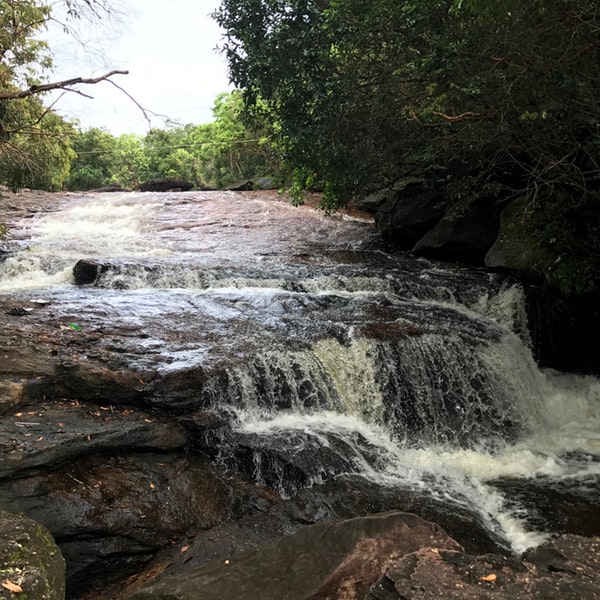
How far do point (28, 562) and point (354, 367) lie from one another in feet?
15.0

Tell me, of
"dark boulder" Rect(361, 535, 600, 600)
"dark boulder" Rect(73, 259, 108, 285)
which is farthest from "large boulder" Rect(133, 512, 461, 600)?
"dark boulder" Rect(73, 259, 108, 285)

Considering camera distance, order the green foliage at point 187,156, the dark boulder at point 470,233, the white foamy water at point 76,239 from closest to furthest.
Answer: the white foamy water at point 76,239
the dark boulder at point 470,233
the green foliage at point 187,156

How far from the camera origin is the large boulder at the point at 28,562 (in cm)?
280

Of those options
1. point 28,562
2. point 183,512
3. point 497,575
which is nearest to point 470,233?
point 183,512

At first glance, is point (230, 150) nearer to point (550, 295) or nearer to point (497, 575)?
point (550, 295)

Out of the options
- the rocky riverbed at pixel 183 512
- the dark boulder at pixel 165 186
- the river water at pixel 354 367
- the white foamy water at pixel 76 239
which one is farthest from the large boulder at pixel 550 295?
the dark boulder at pixel 165 186

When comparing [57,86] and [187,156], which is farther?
[187,156]

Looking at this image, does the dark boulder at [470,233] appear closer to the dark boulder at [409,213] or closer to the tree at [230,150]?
the dark boulder at [409,213]

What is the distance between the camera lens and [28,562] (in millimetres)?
3008

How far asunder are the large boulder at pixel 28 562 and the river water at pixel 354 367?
2.24 metres

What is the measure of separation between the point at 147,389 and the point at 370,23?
6.40 meters

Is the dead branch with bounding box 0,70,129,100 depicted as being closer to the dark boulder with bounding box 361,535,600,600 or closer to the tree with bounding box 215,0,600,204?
the tree with bounding box 215,0,600,204

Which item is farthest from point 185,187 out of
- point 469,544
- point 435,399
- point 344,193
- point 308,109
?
point 469,544

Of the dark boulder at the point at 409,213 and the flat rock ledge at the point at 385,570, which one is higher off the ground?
the dark boulder at the point at 409,213
